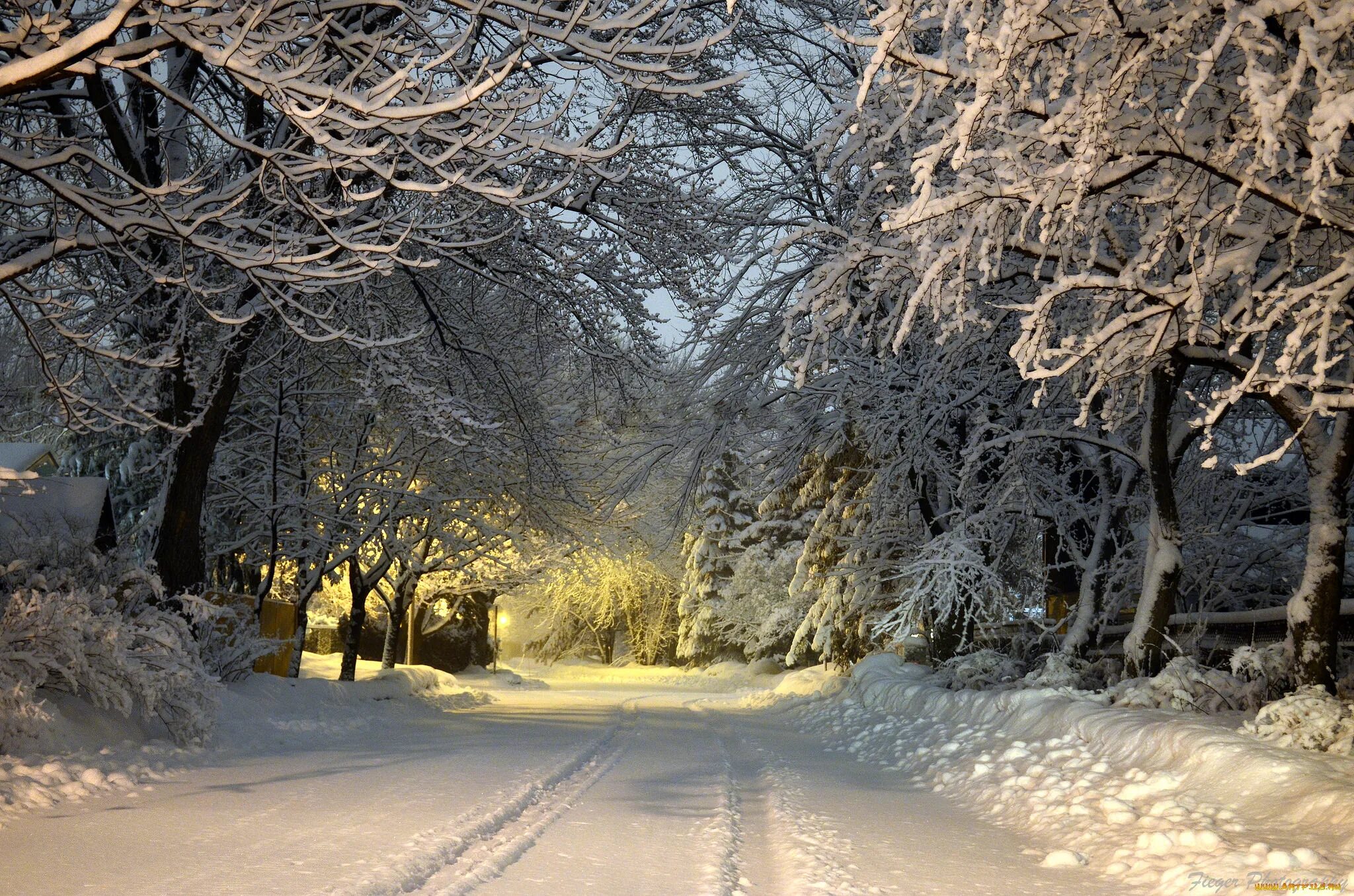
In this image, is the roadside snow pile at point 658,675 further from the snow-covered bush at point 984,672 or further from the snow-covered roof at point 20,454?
the snow-covered roof at point 20,454

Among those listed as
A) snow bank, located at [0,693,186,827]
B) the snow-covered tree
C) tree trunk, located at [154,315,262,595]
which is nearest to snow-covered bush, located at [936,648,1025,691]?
snow bank, located at [0,693,186,827]

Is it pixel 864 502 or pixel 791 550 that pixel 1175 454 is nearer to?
pixel 864 502

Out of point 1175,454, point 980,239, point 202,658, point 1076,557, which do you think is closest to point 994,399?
point 1076,557

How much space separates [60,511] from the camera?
35.9 feet

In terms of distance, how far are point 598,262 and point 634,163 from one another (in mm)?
1167

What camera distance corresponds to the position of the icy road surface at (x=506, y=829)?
5047 millimetres

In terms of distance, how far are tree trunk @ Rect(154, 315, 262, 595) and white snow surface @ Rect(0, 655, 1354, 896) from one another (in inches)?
57.1

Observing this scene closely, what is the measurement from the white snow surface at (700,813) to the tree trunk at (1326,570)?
0.81 metres

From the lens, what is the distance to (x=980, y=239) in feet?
25.6

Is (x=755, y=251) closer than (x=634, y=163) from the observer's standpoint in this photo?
No

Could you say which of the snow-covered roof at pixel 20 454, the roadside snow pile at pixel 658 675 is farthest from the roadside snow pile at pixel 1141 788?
the roadside snow pile at pixel 658 675

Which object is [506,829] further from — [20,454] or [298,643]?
[298,643]

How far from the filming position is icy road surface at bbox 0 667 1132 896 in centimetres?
505

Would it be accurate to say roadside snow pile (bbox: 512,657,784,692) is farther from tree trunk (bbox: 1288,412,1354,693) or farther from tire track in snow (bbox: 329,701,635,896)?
tire track in snow (bbox: 329,701,635,896)
